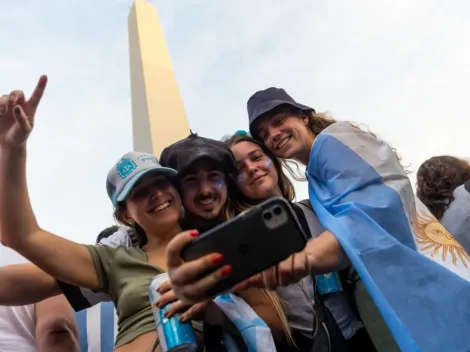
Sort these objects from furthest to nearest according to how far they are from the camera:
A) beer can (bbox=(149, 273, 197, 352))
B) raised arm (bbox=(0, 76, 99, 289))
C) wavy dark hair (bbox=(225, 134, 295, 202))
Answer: wavy dark hair (bbox=(225, 134, 295, 202)), raised arm (bbox=(0, 76, 99, 289)), beer can (bbox=(149, 273, 197, 352))

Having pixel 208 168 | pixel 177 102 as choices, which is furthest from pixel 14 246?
pixel 177 102

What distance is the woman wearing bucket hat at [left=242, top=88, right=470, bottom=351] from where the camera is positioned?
1.00 m

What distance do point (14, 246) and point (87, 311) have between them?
0.80m

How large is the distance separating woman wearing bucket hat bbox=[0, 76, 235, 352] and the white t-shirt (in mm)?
321

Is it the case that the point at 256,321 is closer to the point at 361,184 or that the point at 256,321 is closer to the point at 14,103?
the point at 361,184

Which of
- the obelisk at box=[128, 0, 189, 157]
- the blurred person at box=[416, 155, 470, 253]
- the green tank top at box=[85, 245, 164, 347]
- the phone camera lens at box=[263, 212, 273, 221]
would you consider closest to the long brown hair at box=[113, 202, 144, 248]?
the green tank top at box=[85, 245, 164, 347]

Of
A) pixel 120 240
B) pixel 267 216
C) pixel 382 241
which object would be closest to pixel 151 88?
pixel 120 240

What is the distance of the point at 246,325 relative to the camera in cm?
104

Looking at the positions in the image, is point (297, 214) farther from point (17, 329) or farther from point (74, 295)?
point (17, 329)

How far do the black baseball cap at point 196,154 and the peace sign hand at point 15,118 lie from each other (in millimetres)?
454

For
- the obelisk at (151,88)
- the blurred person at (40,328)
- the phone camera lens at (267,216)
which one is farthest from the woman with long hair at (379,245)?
the obelisk at (151,88)

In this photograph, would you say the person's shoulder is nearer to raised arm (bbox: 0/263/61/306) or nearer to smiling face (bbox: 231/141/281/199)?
raised arm (bbox: 0/263/61/306)

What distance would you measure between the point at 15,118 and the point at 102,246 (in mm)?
384

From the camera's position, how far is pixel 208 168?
4.84 ft
